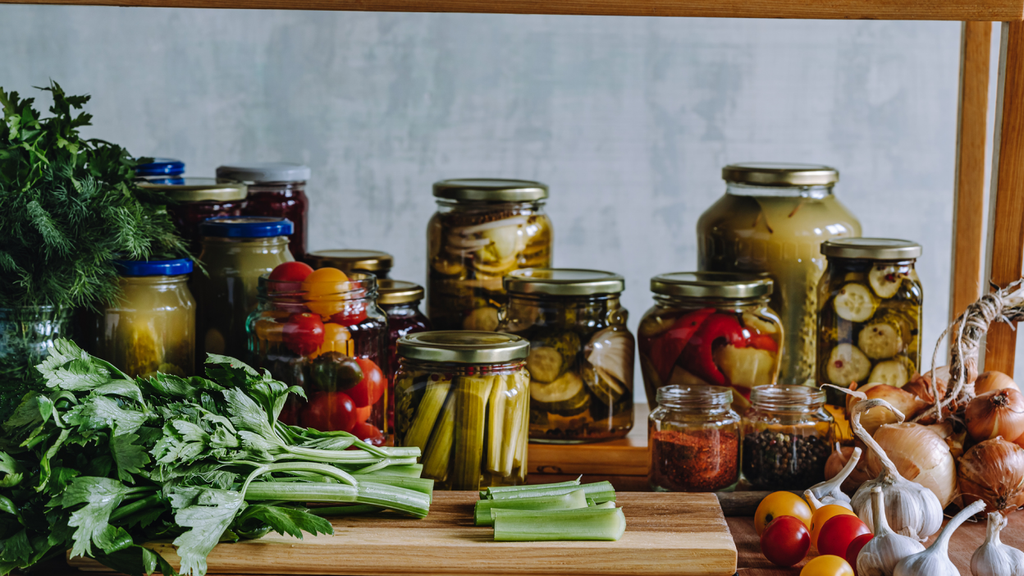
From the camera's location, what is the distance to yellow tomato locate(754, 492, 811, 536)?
103 cm

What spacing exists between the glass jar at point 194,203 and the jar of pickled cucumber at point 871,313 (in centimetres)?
80

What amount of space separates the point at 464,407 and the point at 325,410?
0.57ft

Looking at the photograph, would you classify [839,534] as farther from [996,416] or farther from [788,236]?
[788,236]

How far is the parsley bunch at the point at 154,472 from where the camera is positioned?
0.85 m

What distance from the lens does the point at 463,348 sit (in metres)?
1.05

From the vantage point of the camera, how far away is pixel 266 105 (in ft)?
7.88

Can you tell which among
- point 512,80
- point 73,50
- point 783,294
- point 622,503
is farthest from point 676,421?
point 73,50

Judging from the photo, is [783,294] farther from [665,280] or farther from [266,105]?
[266,105]

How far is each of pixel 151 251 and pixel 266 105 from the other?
135 centimetres

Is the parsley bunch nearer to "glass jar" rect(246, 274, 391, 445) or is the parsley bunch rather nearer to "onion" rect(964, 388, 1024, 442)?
"glass jar" rect(246, 274, 391, 445)

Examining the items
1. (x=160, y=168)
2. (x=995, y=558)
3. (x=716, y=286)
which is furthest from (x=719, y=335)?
(x=160, y=168)

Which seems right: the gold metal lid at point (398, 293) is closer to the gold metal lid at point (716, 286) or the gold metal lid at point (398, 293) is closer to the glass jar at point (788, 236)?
the gold metal lid at point (716, 286)

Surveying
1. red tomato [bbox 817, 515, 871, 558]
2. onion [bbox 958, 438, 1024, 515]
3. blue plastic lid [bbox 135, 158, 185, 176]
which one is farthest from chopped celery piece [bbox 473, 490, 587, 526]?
blue plastic lid [bbox 135, 158, 185, 176]

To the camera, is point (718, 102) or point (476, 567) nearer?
point (476, 567)
